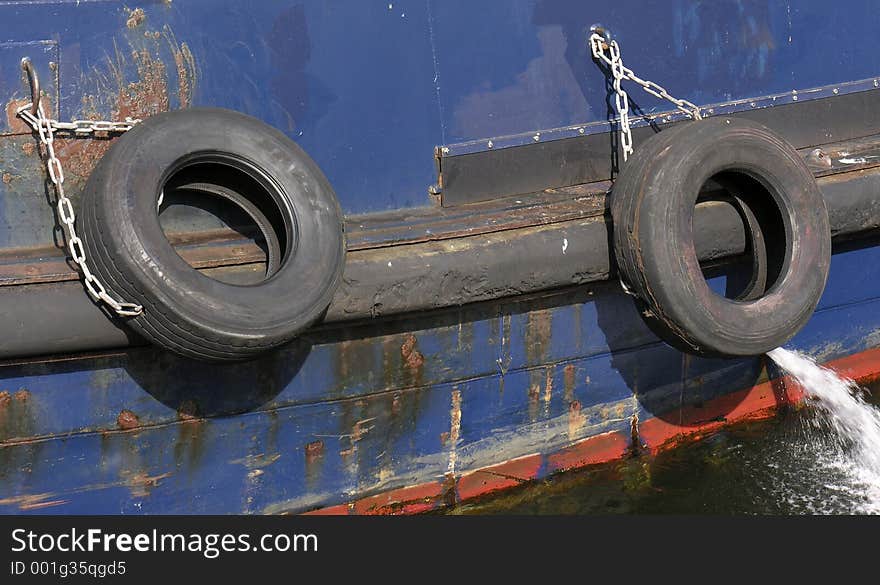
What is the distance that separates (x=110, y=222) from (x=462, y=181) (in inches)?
53.1

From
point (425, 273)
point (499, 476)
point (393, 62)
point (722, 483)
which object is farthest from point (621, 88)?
point (722, 483)

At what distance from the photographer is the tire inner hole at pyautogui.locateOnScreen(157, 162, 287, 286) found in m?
3.50

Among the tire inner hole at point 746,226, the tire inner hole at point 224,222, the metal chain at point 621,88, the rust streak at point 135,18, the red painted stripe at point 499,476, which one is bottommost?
the red painted stripe at point 499,476

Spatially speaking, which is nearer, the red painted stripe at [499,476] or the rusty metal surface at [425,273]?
the rusty metal surface at [425,273]

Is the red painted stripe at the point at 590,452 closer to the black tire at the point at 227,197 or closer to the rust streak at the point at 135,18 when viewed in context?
the black tire at the point at 227,197

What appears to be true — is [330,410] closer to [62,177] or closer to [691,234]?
[62,177]

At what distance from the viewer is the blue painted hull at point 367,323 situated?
3479 millimetres

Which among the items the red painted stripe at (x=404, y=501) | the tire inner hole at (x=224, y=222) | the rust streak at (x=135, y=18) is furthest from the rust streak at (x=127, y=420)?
the rust streak at (x=135, y=18)

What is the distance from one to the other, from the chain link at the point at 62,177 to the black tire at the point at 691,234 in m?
1.77

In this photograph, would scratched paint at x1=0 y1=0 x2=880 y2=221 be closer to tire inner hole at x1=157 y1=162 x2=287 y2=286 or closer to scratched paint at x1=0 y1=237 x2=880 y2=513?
tire inner hole at x1=157 y1=162 x2=287 y2=286

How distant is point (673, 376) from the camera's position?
4703 millimetres

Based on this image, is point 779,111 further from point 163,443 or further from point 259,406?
point 163,443

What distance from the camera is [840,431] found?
5.20 m

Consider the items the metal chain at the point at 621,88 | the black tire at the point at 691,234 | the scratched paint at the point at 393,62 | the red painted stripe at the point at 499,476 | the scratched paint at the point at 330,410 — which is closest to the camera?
the scratched paint at the point at 393,62
